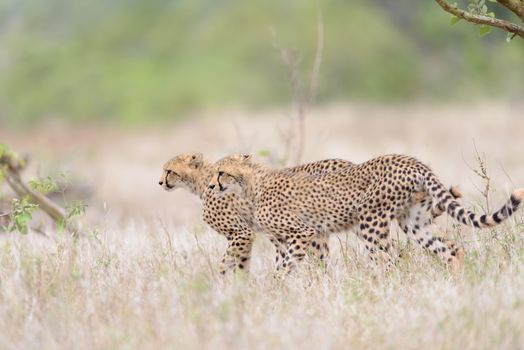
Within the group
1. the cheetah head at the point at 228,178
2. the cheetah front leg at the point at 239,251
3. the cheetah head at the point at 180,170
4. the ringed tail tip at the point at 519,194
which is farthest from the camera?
the cheetah head at the point at 180,170

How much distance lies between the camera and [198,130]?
17062 mm

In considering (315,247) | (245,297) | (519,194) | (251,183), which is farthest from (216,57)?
(245,297)

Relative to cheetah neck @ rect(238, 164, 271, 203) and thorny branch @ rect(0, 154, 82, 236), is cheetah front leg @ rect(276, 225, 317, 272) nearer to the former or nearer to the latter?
cheetah neck @ rect(238, 164, 271, 203)

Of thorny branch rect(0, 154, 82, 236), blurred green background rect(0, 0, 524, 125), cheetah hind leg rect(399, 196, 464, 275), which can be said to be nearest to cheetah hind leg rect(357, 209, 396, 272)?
cheetah hind leg rect(399, 196, 464, 275)

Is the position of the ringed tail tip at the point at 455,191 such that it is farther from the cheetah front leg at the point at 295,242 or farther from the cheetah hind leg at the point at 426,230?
the cheetah front leg at the point at 295,242

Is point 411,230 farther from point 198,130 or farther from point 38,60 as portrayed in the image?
point 38,60

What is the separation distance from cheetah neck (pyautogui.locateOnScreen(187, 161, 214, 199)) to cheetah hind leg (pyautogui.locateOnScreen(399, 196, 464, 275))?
1.21m

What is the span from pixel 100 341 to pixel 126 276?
3.52 ft

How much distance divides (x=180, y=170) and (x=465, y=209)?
1.79 meters

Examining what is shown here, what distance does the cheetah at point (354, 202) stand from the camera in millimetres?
4949

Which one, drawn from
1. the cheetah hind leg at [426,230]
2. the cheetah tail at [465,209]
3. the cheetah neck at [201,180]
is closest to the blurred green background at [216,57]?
the cheetah neck at [201,180]

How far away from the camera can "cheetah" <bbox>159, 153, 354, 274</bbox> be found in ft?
17.5

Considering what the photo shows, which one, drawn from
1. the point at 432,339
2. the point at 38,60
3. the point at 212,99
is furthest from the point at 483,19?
the point at 38,60

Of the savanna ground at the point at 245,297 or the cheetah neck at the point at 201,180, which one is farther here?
the cheetah neck at the point at 201,180
